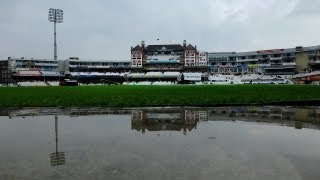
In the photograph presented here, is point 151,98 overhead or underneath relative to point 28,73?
underneath

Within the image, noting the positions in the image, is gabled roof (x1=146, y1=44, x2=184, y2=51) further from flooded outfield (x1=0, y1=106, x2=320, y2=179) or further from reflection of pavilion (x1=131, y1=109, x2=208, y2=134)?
flooded outfield (x1=0, y1=106, x2=320, y2=179)

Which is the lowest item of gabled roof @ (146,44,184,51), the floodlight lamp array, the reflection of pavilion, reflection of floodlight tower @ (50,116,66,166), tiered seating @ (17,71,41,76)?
reflection of floodlight tower @ (50,116,66,166)

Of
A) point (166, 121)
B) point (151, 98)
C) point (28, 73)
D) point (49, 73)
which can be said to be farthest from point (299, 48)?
point (166, 121)

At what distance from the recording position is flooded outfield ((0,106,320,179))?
280 inches

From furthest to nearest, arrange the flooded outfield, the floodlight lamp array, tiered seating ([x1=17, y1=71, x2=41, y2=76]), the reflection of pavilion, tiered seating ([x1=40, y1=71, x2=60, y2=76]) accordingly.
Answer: tiered seating ([x1=40, y1=71, x2=60, y2=76]), tiered seating ([x1=17, y1=71, x2=41, y2=76]), the floodlight lamp array, the reflection of pavilion, the flooded outfield

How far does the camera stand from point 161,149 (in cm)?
918

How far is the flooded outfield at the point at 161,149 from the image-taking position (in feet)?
23.3

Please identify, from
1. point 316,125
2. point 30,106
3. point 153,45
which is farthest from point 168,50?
point 316,125

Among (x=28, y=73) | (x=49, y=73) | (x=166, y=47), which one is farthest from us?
(x=166, y=47)

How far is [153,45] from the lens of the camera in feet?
487

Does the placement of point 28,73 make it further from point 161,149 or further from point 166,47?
point 161,149

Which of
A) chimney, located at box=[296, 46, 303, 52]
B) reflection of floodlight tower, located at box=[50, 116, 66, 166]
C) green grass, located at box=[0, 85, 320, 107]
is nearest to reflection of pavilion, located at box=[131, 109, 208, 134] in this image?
reflection of floodlight tower, located at box=[50, 116, 66, 166]

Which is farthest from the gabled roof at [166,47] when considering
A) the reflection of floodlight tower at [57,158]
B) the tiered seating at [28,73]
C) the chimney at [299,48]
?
the reflection of floodlight tower at [57,158]

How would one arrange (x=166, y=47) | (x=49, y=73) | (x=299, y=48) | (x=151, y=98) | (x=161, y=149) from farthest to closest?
(x=166, y=47), (x=49, y=73), (x=299, y=48), (x=151, y=98), (x=161, y=149)
